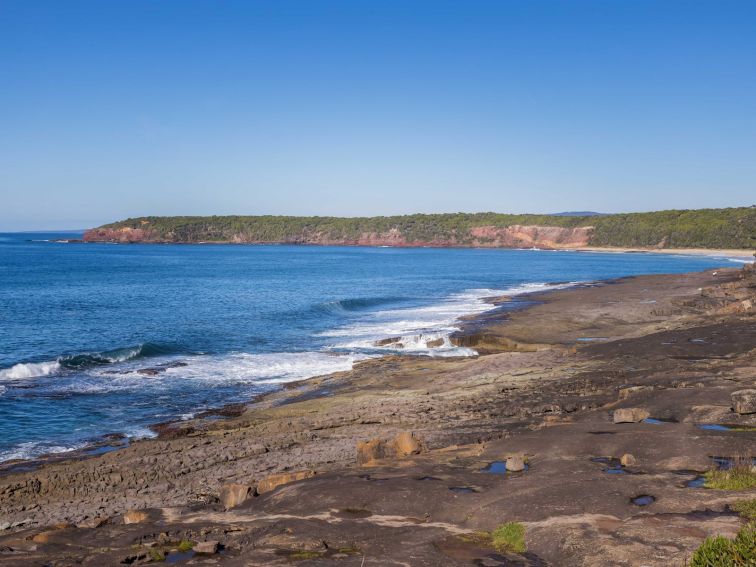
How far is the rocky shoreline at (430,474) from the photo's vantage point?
41.1 ft

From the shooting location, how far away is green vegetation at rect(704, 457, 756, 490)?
1378 cm

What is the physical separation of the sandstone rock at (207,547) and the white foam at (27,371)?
26.5 m

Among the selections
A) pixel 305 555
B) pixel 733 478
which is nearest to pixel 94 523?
pixel 305 555

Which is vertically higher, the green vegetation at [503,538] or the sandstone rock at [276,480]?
the green vegetation at [503,538]

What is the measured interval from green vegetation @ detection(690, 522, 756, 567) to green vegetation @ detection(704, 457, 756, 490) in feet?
18.4

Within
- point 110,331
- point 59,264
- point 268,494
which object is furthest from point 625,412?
point 59,264

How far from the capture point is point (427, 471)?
55.4 feet

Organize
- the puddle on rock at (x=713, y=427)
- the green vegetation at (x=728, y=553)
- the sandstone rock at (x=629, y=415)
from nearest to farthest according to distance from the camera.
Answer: the green vegetation at (x=728, y=553)
the puddle on rock at (x=713, y=427)
the sandstone rock at (x=629, y=415)

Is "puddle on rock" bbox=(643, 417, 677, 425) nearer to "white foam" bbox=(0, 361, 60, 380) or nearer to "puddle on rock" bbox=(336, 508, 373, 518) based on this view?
"puddle on rock" bbox=(336, 508, 373, 518)

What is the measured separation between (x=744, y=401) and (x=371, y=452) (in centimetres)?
1181

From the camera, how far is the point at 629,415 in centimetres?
2027

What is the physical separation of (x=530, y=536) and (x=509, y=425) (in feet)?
31.2

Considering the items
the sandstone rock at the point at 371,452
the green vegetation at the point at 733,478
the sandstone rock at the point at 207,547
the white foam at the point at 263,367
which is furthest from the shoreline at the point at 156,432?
the green vegetation at the point at 733,478

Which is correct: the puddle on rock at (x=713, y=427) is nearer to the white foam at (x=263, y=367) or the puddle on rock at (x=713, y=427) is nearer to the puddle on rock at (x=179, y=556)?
the puddle on rock at (x=179, y=556)
